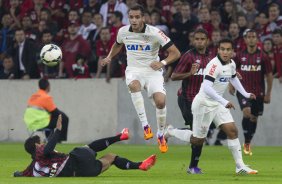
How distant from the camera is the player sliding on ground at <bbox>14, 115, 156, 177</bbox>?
597 inches

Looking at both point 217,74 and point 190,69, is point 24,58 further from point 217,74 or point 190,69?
point 217,74

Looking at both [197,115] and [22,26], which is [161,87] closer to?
[197,115]

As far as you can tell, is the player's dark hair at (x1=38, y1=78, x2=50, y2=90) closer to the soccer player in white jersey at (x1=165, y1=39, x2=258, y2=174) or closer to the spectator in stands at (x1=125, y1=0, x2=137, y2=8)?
the spectator in stands at (x1=125, y1=0, x2=137, y2=8)

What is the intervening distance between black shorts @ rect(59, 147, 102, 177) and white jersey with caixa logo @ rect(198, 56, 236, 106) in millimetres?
2027

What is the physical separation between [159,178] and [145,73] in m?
3.55

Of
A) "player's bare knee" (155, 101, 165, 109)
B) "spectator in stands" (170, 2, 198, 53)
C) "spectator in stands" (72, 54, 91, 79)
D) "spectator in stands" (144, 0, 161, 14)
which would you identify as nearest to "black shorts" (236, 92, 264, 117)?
"spectator in stands" (170, 2, 198, 53)

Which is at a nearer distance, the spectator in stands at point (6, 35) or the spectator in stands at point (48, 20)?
the spectator in stands at point (48, 20)

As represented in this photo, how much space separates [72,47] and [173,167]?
9.12m

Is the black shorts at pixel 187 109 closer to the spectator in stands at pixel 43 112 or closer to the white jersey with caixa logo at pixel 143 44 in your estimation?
the white jersey with caixa logo at pixel 143 44

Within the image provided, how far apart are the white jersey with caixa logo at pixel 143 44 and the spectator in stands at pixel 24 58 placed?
9.09 m

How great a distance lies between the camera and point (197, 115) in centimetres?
1641

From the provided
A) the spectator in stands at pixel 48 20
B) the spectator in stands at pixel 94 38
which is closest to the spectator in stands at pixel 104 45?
the spectator in stands at pixel 94 38

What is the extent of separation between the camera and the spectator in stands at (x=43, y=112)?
26.1 meters

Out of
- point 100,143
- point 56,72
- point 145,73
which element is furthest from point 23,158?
point 56,72
